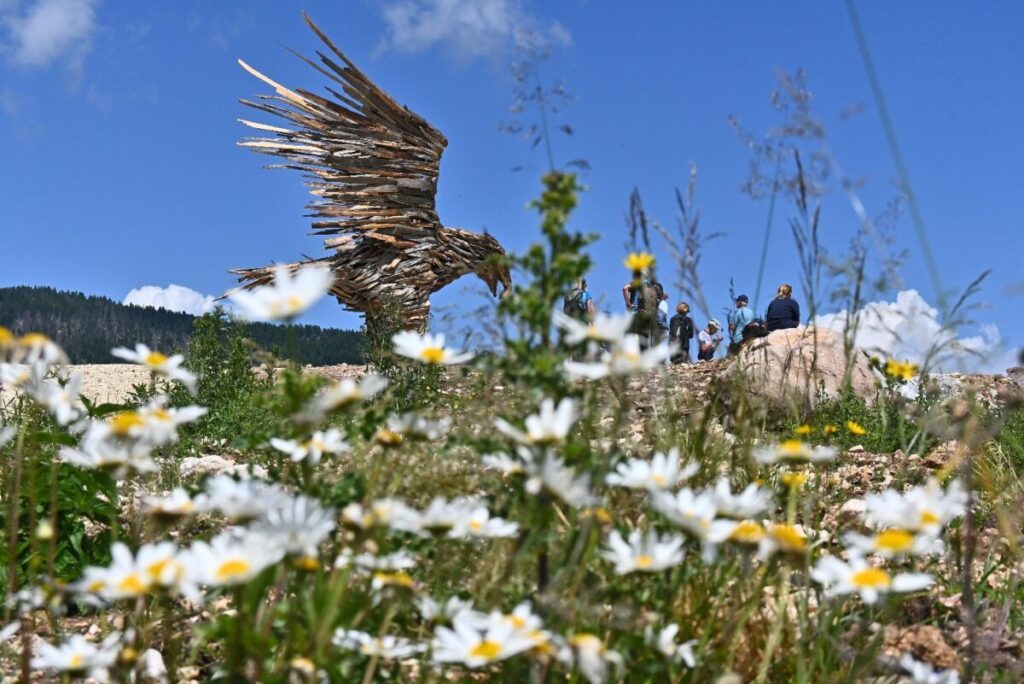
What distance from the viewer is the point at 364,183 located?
13.4m

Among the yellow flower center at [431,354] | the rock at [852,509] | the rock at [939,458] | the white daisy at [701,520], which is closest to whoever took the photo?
the white daisy at [701,520]

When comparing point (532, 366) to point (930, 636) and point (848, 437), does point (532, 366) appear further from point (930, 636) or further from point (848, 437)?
point (848, 437)

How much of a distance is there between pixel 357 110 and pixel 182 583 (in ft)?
42.4

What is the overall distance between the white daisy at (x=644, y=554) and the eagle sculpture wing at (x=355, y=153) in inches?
469

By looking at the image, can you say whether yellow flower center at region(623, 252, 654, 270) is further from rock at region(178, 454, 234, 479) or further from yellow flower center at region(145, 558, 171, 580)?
rock at region(178, 454, 234, 479)

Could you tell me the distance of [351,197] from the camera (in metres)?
13.3

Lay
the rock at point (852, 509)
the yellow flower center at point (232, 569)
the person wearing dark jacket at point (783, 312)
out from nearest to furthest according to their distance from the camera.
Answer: the yellow flower center at point (232, 569) → the rock at point (852, 509) → the person wearing dark jacket at point (783, 312)

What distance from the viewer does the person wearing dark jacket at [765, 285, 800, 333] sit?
39.1 ft

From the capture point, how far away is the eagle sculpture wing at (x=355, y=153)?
13188 millimetres

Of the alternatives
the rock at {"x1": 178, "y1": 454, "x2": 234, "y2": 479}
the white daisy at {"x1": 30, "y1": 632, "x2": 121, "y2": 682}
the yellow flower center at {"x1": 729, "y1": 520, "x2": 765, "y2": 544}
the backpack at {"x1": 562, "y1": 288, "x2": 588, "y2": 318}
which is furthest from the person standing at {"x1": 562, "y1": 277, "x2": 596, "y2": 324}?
the rock at {"x1": 178, "y1": 454, "x2": 234, "y2": 479}

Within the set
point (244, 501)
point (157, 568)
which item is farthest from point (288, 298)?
point (157, 568)

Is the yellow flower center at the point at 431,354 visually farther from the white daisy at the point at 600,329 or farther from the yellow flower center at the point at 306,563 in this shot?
the yellow flower center at the point at 306,563

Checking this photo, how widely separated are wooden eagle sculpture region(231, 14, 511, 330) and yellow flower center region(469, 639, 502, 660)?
1174cm

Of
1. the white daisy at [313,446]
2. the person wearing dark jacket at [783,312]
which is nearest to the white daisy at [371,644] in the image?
the white daisy at [313,446]
